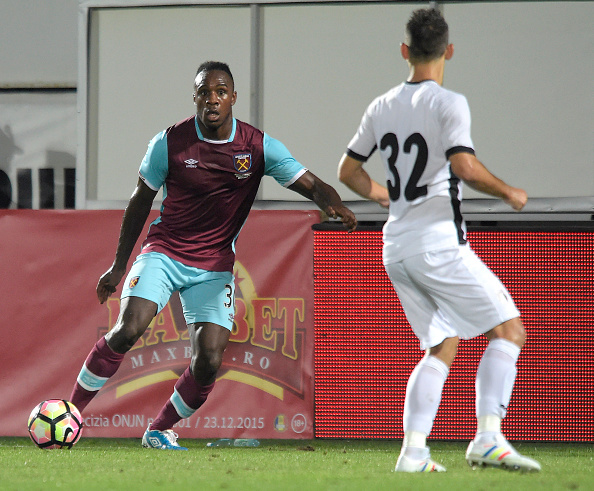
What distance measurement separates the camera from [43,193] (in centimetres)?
798

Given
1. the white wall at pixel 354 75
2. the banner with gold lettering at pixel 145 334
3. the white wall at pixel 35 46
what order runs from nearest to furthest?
the banner with gold lettering at pixel 145 334, the white wall at pixel 354 75, the white wall at pixel 35 46

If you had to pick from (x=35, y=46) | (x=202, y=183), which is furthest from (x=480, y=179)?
(x=35, y=46)

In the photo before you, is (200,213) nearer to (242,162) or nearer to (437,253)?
(242,162)

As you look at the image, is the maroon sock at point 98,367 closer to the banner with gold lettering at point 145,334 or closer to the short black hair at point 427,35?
the banner with gold lettering at point 145,334

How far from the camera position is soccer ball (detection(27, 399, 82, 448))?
522 cm

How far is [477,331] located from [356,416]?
2481 mm

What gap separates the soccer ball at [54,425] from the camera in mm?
5219

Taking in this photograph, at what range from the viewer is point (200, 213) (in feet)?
18.3

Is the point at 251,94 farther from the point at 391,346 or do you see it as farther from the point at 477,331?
the point at 477,331

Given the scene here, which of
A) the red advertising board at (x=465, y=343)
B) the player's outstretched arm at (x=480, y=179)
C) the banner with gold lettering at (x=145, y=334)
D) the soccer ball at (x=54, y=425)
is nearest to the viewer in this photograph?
the player's outstretched arm at (x=480, y=179)

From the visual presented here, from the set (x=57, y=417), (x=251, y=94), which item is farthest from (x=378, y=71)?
(x=57, y=417)

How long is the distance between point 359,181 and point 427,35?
0.75 m

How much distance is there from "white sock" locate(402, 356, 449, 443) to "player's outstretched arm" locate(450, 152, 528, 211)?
776 mm

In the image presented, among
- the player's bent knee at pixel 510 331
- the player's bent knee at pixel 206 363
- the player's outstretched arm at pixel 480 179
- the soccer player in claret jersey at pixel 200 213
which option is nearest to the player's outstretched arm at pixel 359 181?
the player's outstretched arm at pixel 480 179
